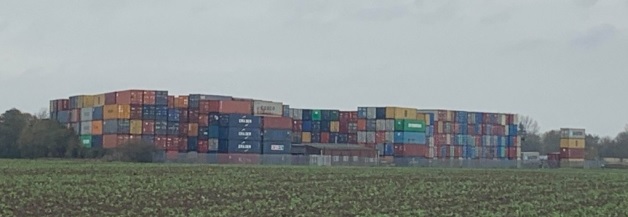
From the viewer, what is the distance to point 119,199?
34.2 meters

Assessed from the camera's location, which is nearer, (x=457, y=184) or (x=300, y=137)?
(x=457, y=184)

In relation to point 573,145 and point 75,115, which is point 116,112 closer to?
point 75,115

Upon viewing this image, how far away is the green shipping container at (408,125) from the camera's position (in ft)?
397

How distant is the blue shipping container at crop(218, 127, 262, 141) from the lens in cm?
10625

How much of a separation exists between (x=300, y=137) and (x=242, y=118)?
1898 cm

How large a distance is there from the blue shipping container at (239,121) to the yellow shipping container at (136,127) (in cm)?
878

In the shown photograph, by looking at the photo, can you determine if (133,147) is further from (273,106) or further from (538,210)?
(538,210)

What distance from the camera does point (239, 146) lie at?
106375 millimetres

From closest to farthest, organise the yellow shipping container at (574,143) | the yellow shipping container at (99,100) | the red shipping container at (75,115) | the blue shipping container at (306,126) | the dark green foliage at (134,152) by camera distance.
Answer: the dark green foliage at (134,152) < the yellow shipping container at (99,100) < the red shipping container at (75,115) < the blue shipping container at (306,126) < the yellow shipping container at (574,143)

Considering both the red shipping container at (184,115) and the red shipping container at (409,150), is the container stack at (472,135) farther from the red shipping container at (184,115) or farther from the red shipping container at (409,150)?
the red shipping container at (184,115)

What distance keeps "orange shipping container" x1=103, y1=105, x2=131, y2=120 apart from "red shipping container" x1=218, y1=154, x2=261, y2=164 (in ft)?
35.7

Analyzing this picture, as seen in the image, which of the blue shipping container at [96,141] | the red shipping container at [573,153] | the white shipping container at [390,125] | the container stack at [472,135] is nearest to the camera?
the blue shipping container at [96,141]

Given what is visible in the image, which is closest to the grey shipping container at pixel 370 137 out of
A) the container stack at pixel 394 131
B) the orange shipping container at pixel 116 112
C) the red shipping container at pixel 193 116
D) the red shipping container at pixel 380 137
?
the container stack at pixel 394 131

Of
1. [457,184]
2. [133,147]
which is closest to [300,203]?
[457,184]
